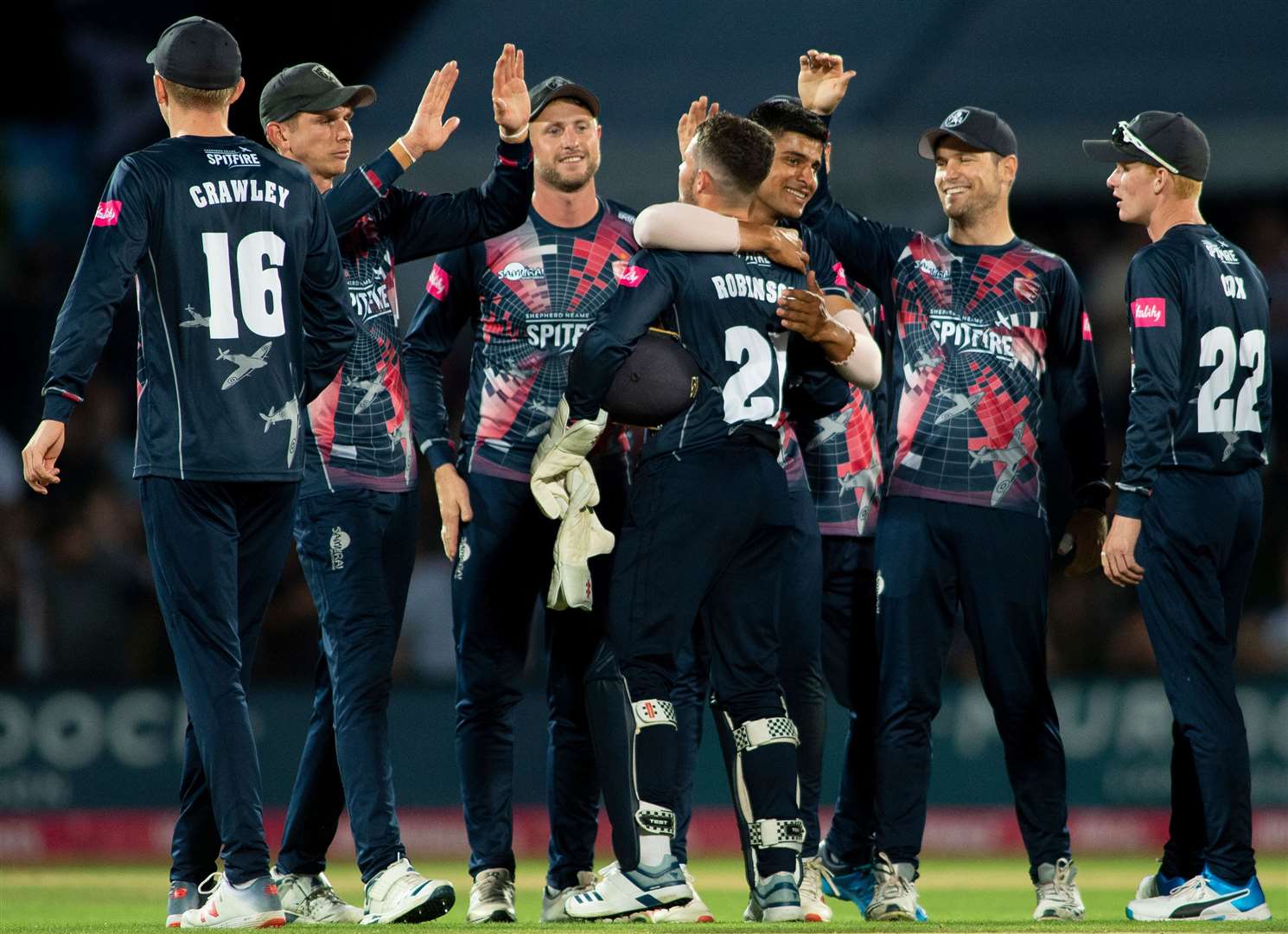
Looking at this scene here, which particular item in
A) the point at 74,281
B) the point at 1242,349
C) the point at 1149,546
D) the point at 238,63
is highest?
the point at 238,63

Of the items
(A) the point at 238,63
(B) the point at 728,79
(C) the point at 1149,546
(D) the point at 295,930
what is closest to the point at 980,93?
(B) the point at 728,79

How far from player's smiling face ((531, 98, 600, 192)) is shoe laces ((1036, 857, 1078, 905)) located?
2.93 meters

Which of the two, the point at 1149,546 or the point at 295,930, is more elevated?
the point at 1149,546

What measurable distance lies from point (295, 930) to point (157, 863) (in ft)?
18.6

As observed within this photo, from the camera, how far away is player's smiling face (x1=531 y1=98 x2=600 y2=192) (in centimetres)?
667

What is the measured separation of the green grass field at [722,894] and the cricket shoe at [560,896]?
17cm

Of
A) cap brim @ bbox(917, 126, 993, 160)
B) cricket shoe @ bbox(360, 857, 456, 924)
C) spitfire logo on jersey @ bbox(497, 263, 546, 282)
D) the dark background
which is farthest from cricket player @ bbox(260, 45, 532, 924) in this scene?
the dark background

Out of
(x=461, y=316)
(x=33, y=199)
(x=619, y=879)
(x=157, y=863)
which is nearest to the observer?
(x=619, y=879)

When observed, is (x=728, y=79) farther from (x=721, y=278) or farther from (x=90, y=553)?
(x=721, y=278)

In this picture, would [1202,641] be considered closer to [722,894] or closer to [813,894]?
[813,894]

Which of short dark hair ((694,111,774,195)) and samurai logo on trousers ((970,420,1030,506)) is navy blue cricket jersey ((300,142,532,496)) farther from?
samurai logo on trousers ((970,420,1030,506))

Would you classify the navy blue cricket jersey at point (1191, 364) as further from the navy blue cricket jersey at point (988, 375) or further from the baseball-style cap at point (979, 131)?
the baseball-style cap at point (979, 131)

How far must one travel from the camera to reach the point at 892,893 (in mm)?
6234

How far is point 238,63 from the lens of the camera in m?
5.58
